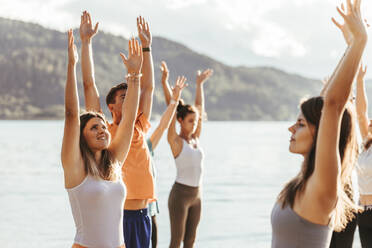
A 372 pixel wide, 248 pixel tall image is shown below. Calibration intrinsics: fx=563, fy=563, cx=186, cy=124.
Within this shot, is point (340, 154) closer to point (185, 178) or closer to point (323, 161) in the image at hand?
point (323, 161)

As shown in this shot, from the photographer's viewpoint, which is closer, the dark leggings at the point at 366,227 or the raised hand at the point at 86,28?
the raised hand at the point at 86,28

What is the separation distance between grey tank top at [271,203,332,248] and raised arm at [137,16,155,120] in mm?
1605

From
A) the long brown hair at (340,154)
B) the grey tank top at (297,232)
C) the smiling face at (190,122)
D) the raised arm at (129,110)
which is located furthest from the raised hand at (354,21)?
the smiling face at (190,122)

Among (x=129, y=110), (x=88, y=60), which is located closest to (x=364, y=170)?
(x=129, y=110)

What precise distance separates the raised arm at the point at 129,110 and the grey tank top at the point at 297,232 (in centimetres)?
109

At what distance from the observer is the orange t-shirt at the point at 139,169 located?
346 centimetres

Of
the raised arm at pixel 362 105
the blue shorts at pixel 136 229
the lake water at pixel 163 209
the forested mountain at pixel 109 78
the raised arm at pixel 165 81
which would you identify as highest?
the forested mountain at pixel 109 78

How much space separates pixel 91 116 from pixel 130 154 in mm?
643

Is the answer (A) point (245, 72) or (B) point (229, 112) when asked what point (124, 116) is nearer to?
(B) point (229, 112)

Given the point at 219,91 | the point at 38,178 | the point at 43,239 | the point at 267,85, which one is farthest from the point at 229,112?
the point at 43,239

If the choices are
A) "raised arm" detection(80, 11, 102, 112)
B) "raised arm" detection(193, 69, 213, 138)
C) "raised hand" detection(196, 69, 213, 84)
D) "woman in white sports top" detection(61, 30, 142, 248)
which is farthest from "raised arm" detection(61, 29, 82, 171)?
"raised hand" detection(196, 69, 213, 84)

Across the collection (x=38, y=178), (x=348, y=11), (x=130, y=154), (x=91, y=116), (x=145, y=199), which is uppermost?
(x=348, y=11)

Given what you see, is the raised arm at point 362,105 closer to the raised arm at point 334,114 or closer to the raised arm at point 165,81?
the raised arm at point 165,81

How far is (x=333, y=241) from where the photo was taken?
4.05 m
